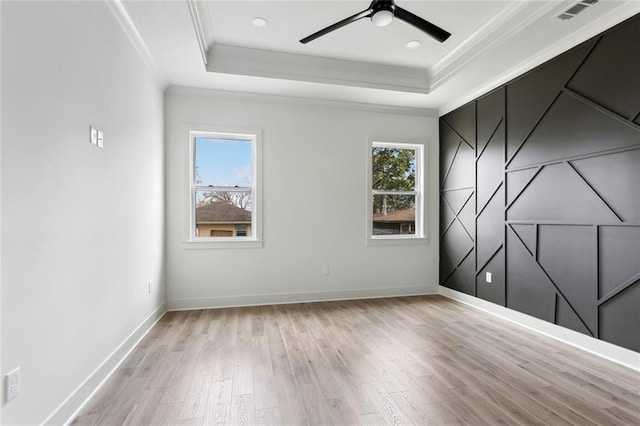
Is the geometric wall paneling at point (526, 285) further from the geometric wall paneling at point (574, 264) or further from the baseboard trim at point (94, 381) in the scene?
the baseboard trim at point (94, 381)

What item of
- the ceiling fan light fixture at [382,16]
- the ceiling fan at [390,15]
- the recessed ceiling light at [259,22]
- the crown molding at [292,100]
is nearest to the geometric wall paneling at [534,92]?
the crown molding at [292,100]

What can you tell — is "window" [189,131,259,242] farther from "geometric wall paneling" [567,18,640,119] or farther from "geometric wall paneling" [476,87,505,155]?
"geometric wall paneling" [567,18,640,119]

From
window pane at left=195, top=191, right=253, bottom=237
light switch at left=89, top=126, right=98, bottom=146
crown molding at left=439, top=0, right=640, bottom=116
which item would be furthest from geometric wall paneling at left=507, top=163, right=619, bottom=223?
light switch at left=89, top=126, right=98, bottom=146

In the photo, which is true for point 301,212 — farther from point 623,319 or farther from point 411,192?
point 623,319

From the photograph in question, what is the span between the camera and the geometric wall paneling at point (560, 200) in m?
2.66

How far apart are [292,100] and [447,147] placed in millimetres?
2296

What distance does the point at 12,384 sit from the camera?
1.37 meters

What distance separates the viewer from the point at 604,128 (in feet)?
8.47

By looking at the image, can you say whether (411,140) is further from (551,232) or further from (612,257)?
(612,257)

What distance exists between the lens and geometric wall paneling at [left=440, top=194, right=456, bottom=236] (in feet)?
14.7

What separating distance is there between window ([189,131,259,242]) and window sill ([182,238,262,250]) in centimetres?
4

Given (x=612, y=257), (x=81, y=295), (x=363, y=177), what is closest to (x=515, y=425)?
(x=612, y=257)

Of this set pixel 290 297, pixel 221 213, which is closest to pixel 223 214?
pixel 221 213

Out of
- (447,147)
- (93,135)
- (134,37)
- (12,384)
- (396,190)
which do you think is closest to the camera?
(12,384)
